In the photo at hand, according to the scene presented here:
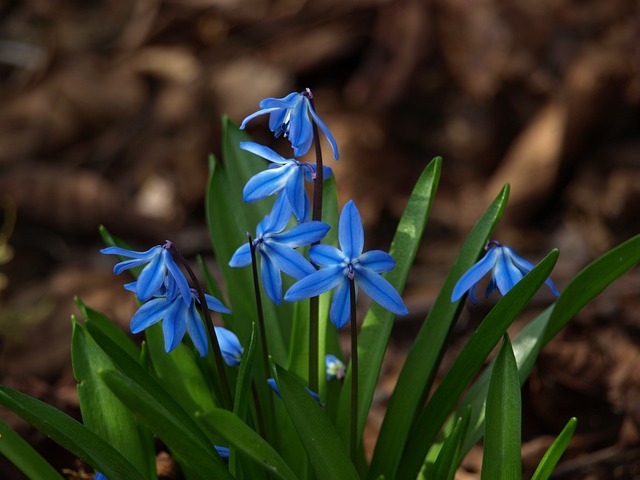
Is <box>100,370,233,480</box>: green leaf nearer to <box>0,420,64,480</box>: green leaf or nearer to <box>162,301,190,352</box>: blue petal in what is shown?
<box>162,301,190,352</box>: blue petal

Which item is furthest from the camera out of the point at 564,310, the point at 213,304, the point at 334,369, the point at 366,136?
the point at 366,136

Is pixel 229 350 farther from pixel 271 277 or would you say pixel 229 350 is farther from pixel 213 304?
pixel 271 277

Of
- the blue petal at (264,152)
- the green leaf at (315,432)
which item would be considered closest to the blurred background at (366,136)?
the green leaf at (315,432)

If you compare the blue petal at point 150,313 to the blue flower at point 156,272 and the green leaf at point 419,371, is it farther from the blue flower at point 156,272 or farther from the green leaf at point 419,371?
the green leaf at point 419,371

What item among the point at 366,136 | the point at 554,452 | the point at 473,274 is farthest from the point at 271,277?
the point at 366,136

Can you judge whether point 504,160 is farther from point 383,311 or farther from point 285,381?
point 285,381

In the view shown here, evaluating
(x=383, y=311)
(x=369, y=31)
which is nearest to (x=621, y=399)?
(x=383, y=311)
